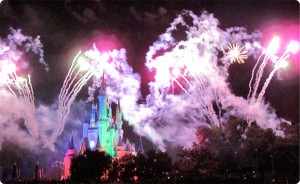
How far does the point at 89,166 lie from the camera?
72000 millimetres

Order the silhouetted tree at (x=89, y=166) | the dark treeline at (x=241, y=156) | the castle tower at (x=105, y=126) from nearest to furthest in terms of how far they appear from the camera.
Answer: the dark treeline at (x=241, y=156) → the silhouetted tree at (x=89, y=166) → the castle tower at (x=105, y=126)

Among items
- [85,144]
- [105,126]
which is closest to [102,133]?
[105,126]

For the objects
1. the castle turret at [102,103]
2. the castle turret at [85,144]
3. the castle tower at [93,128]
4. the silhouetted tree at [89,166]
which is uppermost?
the castle turret at [102,103]

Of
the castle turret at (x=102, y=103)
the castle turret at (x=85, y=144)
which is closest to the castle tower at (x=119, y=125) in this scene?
the castle turret at (x=102, y=103)

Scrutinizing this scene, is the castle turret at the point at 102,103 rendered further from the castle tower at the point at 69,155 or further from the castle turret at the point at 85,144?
the castle tower at the point at 69,155

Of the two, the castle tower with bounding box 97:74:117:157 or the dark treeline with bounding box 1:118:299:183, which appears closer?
the dark treeline with bounding box 1:118:299:183

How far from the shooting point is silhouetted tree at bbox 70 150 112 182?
7026 cm

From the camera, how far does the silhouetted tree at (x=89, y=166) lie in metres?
70.3

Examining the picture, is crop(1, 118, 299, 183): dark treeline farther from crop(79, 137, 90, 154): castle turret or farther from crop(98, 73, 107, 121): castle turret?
crop(98, 73, 107, 121): castle turret

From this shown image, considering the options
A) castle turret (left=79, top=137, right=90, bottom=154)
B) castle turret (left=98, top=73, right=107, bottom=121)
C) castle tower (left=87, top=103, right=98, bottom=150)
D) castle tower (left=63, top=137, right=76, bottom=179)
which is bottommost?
castle tower (left=63, top=137, right=76, bottom=179)

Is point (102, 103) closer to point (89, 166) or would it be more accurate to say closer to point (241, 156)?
point (89, 166)

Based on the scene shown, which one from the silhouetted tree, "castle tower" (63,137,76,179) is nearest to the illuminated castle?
"castle tower" (63,137,76,179)

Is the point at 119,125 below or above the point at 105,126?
above

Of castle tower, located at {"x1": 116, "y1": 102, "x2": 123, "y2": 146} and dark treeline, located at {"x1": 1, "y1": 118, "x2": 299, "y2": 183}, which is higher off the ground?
castle tower, located at {"x1": 116, "y1": 102, "x2": 123, "y2": 146}
